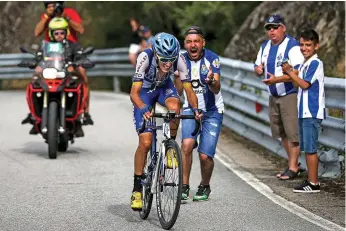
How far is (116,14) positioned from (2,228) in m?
18.3

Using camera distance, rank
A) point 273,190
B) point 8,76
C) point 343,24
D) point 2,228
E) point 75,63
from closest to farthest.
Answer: point 2,228 < point 273,190 < point 75,63 < point 343,24 < point 8,76

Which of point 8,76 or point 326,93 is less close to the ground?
point 326,93

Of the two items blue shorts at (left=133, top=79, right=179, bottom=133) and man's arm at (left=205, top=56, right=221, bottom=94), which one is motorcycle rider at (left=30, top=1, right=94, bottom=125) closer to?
man's arm at (left=205, top=56, right=221, bottom=94)

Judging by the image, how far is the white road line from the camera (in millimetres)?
9781

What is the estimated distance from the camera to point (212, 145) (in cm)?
1125

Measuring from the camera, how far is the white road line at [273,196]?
978 cm

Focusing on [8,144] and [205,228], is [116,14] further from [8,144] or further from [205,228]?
[205,228]

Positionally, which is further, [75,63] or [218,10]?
[218,10]

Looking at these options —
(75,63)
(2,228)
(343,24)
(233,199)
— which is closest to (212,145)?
(233,199)

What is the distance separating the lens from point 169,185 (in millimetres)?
9297

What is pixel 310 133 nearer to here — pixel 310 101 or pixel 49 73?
pixel 310 101

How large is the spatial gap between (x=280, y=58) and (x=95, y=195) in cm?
286

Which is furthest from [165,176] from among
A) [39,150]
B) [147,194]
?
[39,150]

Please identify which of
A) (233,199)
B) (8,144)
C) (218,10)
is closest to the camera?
(233,199)
